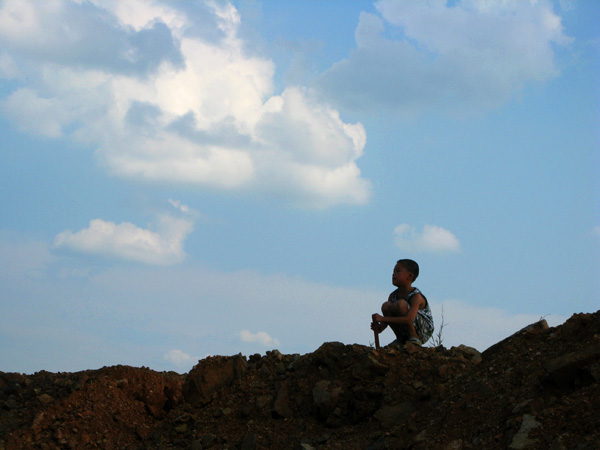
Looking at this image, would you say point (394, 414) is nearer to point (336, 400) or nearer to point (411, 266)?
point (336, 400)

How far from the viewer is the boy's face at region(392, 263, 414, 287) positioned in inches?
347

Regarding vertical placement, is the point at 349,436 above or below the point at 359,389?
below

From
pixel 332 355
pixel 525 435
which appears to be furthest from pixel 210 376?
pixel 525 435

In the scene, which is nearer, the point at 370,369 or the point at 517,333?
the point at 370,369

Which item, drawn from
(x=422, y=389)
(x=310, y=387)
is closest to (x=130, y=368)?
(x=310, y=387)

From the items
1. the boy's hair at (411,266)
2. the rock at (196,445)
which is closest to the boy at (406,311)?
the boy's hair at (411,266)

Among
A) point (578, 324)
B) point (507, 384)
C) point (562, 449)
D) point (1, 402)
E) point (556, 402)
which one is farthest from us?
point (1, 402)

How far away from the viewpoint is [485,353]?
7762 mm

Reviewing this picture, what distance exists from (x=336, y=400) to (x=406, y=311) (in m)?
1.83

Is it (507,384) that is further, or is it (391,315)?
(391,315)

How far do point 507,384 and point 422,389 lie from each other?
38.9 inches

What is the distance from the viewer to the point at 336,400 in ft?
23.7

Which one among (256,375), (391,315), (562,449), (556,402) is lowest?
(562,449)

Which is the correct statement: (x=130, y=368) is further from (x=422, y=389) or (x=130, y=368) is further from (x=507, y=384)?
(x=507, y=384)
